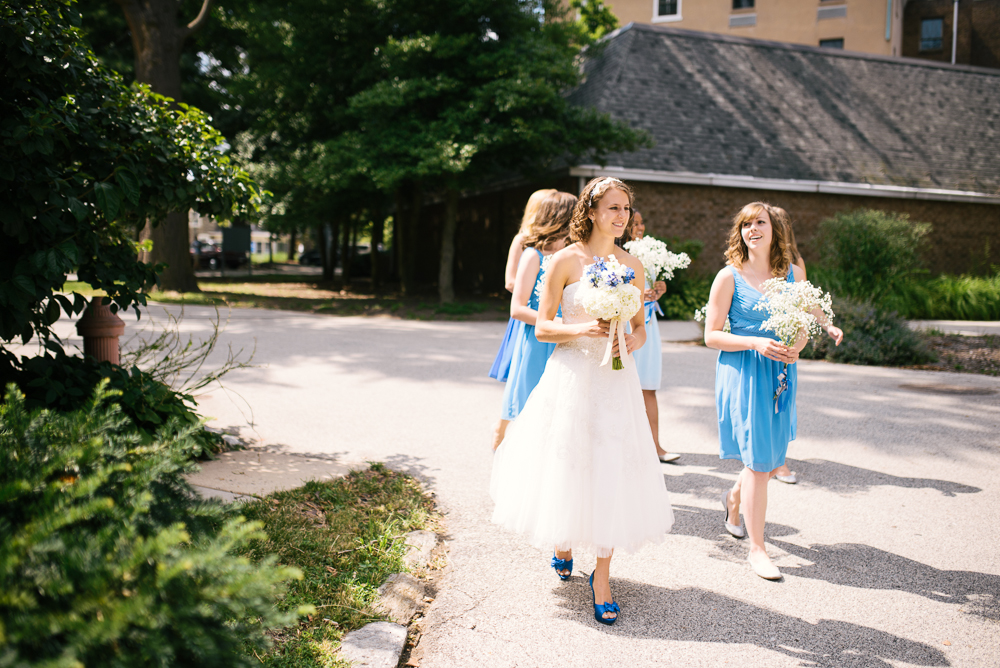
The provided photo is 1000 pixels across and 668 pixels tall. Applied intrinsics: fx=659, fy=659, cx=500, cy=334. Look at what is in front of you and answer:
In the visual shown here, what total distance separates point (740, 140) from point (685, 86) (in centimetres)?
245

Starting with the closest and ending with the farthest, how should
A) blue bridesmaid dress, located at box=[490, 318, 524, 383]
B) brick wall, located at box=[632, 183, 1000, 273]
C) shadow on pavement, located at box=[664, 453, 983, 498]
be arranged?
1. blue bridesmaid dress, located at box=[490, 318, 524, 383]
2. shadow on pavement, located at box=[664, 453, 983, 498]
3. brick wall, located at box=[632, 183, 1000, 273]

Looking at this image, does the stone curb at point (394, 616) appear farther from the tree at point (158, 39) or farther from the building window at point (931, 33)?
the building window at point (931, 33)

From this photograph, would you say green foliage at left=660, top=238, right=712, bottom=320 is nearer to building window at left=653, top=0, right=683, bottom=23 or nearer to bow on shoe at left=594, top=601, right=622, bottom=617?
bow on shoe at left=594, top=601, right=622, bottom=617

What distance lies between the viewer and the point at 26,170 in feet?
11.7

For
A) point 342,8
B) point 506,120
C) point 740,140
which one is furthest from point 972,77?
point 342,8

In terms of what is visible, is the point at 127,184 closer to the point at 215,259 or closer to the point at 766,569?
the point at 766,569

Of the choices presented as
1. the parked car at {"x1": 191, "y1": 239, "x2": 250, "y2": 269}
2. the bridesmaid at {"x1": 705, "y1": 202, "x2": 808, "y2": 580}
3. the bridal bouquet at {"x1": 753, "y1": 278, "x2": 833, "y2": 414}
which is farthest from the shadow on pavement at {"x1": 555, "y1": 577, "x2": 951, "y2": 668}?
the parked car at {"x1": 191, "y1": 239, "x2": 250, "y2": 269}

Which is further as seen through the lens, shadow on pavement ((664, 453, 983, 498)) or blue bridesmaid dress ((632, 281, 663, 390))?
blue bridesmaid dress ((632, 281, 663, 390))

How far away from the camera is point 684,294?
51.7 feet

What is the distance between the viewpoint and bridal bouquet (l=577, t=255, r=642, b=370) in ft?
9.71

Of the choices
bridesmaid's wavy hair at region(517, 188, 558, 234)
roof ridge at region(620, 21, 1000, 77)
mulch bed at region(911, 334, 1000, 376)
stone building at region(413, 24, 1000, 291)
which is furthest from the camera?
roof ridge at region(620, 21, 1000, 77)

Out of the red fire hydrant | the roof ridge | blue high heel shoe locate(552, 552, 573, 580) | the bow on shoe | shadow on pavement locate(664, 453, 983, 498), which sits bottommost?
the bow on shoe

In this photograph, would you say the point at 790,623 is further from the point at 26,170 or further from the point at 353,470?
the point at 26,170

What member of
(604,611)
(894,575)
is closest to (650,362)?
(894,575)
